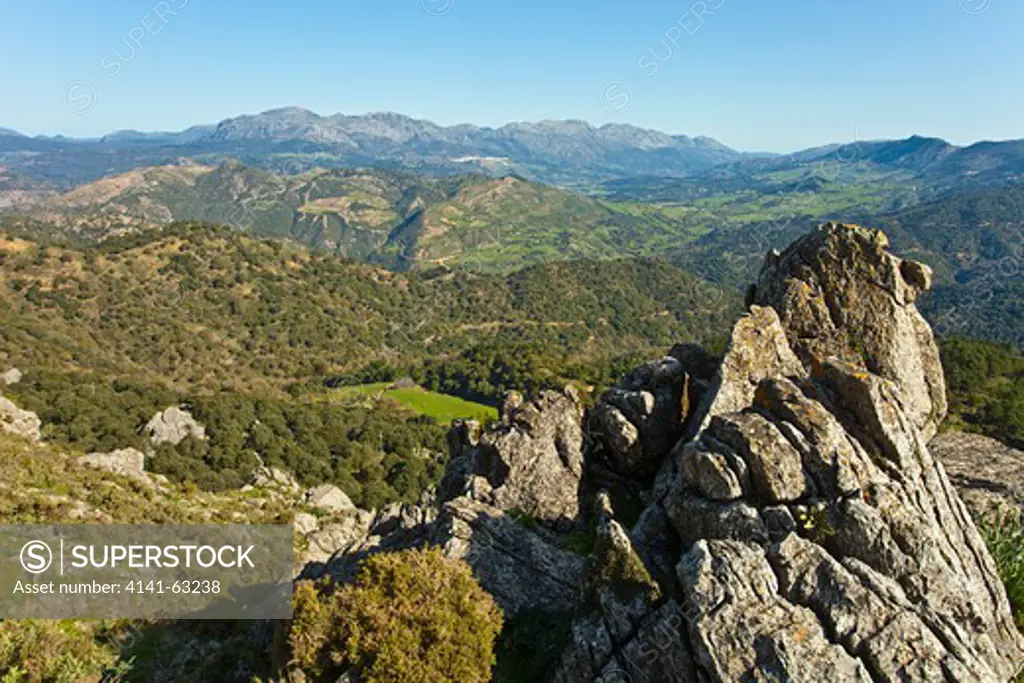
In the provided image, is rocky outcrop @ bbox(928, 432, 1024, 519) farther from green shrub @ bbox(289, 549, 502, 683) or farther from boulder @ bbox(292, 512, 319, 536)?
boulder @ bbox(292, 512, 319, 536)

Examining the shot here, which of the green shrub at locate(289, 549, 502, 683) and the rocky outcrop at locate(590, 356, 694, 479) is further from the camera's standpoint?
the rocky outcrop at locate(590, 356, 694, 479)

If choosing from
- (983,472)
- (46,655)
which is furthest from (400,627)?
(983,472)

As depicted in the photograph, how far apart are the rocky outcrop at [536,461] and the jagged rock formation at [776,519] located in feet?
0.27

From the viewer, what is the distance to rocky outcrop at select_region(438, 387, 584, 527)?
20703mm

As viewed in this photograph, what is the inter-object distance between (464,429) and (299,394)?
104 metres

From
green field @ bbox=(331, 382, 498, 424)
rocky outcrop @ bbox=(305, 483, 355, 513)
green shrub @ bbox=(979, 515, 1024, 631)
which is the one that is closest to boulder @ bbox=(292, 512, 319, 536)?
rocky outcrop @ bbox=(305, 483, 355, 513)

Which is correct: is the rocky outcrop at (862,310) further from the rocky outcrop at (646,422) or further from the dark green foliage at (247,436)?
the dark green foliage at (247,436)

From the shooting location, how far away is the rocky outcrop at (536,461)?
67.9 feet

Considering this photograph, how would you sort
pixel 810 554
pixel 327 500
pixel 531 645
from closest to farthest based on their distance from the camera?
pixel 810 554 < pixel 531 645 < pixel 327 500

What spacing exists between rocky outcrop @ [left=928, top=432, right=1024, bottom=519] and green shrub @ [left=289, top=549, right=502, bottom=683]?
1595 cm

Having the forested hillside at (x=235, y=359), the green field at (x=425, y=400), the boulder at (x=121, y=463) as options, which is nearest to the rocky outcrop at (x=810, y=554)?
the boulder at (x=121, y=463)

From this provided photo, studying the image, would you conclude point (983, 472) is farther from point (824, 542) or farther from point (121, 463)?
point (121, 463)

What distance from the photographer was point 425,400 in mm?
126625

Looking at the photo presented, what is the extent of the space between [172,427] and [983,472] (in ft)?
248
